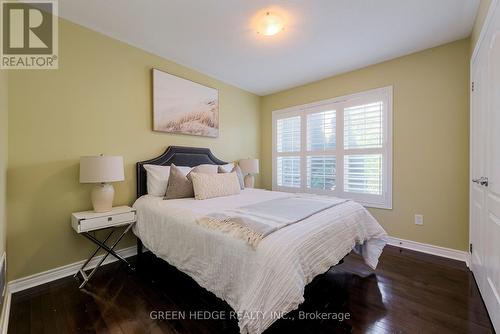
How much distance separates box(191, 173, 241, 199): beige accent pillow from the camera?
8.20 ft

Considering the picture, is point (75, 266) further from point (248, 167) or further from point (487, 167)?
point (487, 167)

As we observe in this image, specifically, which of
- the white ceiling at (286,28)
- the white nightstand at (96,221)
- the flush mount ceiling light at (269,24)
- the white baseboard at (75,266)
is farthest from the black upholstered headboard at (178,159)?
the flush mount ceiling light at (269,24)

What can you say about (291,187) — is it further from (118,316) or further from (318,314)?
(118,316)

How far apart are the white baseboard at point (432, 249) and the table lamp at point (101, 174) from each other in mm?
3469

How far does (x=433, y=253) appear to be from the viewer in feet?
8.59

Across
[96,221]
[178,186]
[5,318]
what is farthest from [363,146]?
[5,318]

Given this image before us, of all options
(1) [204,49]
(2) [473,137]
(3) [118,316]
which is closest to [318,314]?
(3) [118,316]

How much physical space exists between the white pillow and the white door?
288 cm

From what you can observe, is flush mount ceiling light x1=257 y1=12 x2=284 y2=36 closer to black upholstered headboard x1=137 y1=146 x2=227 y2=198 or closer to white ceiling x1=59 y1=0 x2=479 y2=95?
white ceiling x1=59 y1=0 x2=479 y2=95

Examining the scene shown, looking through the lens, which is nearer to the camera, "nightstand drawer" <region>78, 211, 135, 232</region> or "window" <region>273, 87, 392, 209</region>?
"nightstand drawer" <region>78, 211, 135, 232</region>

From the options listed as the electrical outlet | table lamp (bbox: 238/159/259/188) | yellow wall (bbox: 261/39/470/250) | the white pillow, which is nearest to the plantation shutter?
yellow wall (bbox: 261/39/470/250)

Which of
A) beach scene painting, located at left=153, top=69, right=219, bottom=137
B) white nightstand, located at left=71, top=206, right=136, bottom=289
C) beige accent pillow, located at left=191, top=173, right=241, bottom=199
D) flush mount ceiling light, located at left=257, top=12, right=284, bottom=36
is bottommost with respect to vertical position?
white nightstand, located at left=71, top=206, right=136, bottom=289

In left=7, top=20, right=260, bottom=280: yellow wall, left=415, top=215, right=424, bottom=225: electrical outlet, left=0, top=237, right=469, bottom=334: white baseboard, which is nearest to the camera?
left=0, top=237, right=469, bottom=334: white baseboard

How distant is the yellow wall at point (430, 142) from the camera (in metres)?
2.48
